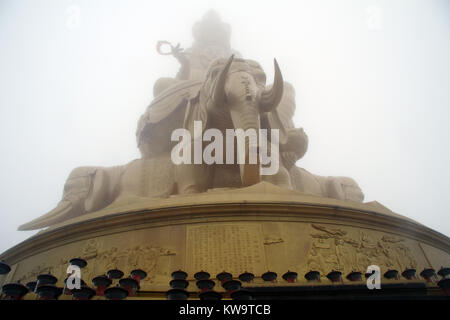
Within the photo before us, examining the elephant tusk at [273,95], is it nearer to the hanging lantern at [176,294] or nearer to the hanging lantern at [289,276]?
the hanging lantern at [289,276]

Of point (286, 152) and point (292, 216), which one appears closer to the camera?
point (292, 216)

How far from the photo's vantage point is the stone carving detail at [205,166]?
6.20 meters

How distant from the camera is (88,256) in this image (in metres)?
4.38

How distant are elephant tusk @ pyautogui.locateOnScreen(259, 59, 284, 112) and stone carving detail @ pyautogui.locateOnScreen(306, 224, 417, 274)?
2.37m

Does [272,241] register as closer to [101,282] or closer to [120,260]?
[120,260]

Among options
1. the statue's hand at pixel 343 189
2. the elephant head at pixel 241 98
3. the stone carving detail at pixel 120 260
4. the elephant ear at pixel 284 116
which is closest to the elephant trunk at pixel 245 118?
the elephant head at pixel 241 98

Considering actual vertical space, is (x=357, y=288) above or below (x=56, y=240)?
below

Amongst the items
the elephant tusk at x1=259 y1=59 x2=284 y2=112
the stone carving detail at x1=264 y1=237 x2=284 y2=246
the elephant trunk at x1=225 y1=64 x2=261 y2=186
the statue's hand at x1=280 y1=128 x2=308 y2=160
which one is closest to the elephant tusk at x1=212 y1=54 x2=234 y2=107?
the elephant trunk at x1=225 y1=64 x2=261 y2=186

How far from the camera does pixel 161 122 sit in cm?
845

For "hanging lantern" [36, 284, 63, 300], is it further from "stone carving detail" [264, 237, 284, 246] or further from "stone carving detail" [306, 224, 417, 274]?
"stone carving detail" [306, 224, 417, 274]

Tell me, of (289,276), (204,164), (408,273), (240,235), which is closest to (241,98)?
(204,164)

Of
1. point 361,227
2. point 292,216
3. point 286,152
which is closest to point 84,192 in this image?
point 286,152
